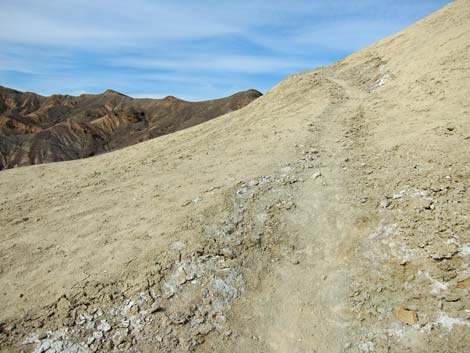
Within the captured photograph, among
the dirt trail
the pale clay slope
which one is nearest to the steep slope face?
the pale clay slope

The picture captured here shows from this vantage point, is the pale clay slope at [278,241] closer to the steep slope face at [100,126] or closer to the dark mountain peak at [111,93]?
the steep slope face at [100,126]

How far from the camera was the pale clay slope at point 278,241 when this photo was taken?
3910mm

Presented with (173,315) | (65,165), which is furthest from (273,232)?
(65,165)

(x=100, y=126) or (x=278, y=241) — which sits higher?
(x=100, y=126)

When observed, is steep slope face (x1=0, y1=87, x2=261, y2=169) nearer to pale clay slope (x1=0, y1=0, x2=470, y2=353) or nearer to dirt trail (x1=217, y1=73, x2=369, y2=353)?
pale clay slope (x1=0, y1=0, x2=470, y2=353)

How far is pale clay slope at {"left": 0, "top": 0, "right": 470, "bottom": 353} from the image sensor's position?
391 cm

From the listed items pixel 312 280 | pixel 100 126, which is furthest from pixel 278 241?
pixel 100 126

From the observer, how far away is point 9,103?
299ft

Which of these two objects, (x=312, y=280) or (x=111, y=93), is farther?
(x=111, y=93)

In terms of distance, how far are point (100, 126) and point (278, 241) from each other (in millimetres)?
66402

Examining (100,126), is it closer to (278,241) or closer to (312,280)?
(278,241)

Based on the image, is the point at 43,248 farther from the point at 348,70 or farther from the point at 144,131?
the point at 144,131

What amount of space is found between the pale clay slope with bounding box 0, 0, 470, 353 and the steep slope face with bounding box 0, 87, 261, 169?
5296cm

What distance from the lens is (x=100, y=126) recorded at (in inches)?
2613
